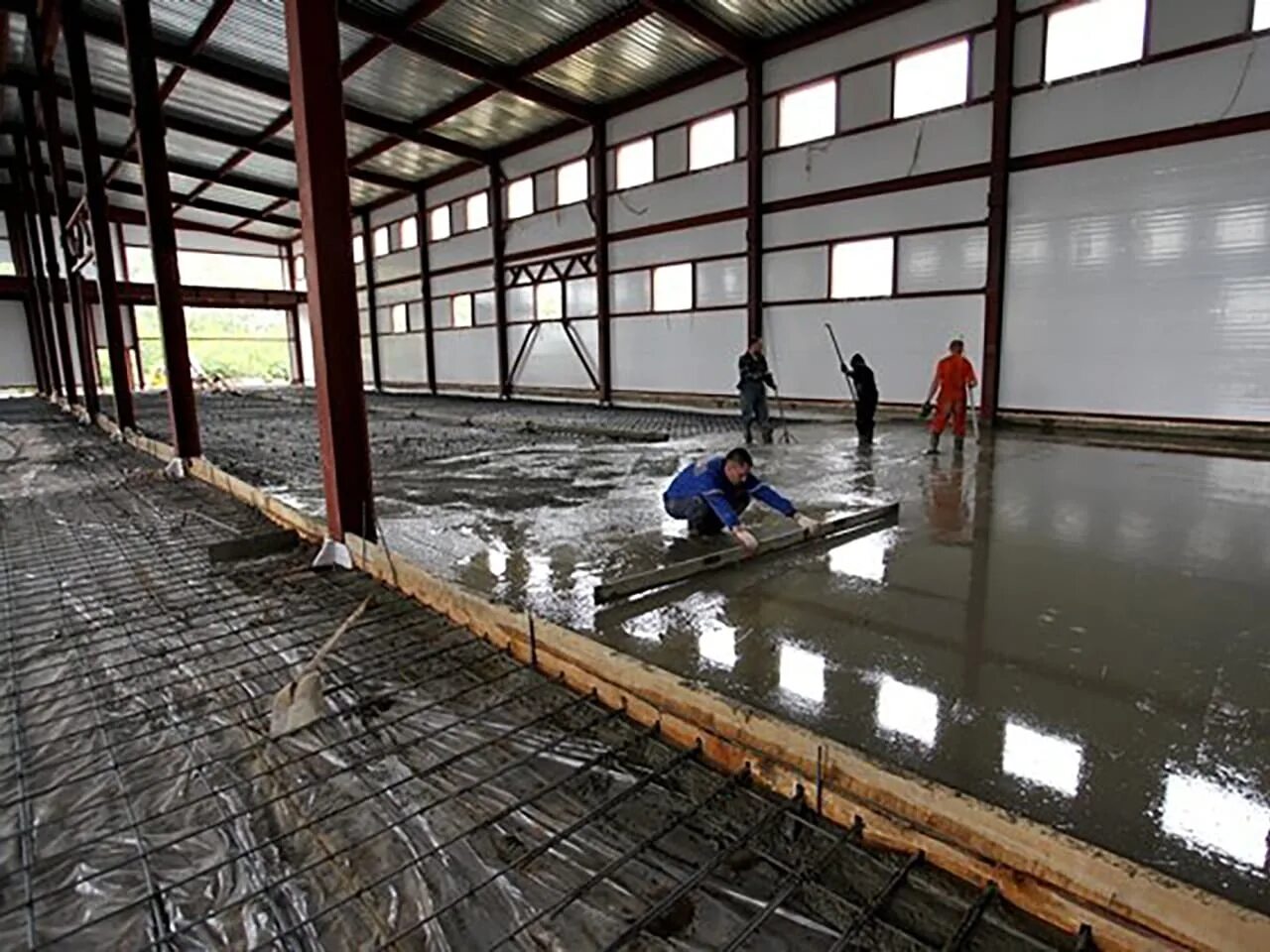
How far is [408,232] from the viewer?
20.6 m

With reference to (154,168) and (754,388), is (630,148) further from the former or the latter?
(154,168)

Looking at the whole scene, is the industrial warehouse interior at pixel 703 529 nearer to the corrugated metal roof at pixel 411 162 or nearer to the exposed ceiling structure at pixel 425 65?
the exposed ceiling structure at pixel 425 65

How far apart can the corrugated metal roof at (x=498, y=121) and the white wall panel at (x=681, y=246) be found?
3.04m

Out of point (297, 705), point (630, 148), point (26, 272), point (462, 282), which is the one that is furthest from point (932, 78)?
point (26, 272)

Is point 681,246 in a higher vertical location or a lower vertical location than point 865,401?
higher

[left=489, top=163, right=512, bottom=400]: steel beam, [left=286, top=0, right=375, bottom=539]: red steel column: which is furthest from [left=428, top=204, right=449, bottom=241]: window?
[left=286, top=0, right=375, bottom=539]: red steel column

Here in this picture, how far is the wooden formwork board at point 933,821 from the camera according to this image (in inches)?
54.7

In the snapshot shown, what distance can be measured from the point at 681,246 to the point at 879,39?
4.52m

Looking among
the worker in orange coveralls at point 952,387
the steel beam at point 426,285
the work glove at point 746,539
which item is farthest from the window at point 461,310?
the work glove at point 746,539

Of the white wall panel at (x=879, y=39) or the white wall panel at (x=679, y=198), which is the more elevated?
the white wall panel at (x=879, y=39)

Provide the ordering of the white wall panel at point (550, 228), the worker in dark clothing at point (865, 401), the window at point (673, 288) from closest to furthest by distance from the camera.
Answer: the worker in dark clothing at point (865, 401) < the window at point (673, 288) < the white wall panel at point (550, 228)

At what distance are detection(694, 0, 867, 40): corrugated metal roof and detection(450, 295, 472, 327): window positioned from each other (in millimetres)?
10066

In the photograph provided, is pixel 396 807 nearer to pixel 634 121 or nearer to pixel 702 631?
pixel 702 631

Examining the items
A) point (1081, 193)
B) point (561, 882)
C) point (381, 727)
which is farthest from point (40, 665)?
point (1081, 193)
